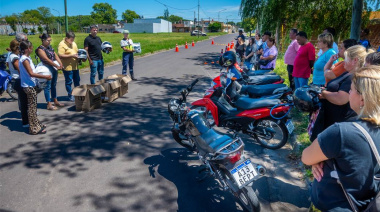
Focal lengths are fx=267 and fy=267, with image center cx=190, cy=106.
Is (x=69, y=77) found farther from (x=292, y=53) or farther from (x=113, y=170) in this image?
(x=292, y=53)

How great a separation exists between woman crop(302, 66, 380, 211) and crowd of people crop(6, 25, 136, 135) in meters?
4.96

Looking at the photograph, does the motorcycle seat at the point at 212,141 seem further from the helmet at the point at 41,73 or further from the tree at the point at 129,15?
the tree at the point at 129,15

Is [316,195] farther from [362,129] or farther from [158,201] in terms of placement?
[158,201]

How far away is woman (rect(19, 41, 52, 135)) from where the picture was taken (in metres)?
4.83

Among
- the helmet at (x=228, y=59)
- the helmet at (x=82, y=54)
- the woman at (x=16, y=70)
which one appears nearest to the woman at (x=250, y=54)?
the helmet at (x=228, y=59)

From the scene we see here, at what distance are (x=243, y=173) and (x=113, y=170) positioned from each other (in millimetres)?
2055

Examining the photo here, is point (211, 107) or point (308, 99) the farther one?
point (211, 107)

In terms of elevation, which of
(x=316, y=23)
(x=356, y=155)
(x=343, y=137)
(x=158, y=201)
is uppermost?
(x=316, y=23)

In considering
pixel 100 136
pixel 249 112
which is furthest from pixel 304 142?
pixel 100 136

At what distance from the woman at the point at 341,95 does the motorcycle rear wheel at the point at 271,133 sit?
4.28 ft

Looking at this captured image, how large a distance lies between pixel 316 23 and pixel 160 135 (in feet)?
29.0

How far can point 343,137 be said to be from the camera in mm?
1602

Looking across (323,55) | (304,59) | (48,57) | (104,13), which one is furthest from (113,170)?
(104,13)

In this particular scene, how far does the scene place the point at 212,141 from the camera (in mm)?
3119
